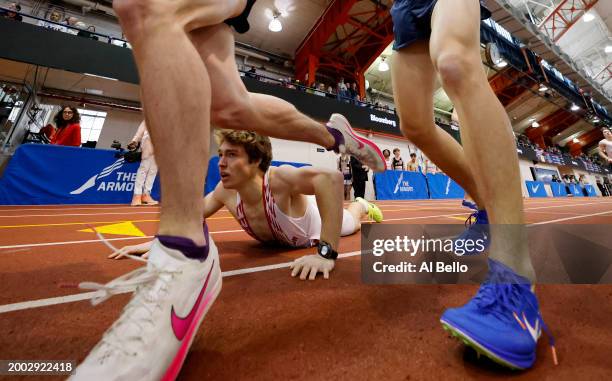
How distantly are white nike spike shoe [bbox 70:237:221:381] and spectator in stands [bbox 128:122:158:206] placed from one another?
15.7 feet

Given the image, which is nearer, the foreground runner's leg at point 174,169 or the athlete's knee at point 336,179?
the foreground runner's leg at point 174,169

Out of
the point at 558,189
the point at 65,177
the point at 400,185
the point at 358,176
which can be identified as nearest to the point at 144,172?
the point at 65,177

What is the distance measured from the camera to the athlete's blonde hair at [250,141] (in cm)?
148

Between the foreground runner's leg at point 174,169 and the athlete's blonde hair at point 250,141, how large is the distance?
844mm

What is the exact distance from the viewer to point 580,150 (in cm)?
2486

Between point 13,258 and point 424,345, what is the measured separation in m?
1.84

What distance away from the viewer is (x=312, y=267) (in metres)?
1.13

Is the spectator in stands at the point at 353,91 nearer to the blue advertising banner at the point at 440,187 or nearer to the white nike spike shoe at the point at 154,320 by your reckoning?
the blue advertising banner at the point at 440,187

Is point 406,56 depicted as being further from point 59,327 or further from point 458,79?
point 59,327

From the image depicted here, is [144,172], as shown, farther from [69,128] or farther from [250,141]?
[250,141]

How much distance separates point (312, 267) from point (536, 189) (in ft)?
59.6

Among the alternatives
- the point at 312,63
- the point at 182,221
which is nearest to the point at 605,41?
the point at 312,63

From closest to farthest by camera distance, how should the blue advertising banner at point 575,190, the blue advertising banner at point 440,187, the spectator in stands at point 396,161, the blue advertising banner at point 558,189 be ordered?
the spectator in stands at point 396,161, the blue advertising banner at point 440,187, the blue advertising banner at point 558,189, the blue advertising banner at point 575,190

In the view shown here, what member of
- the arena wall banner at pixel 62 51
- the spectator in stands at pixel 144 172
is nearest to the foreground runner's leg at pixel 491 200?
the spectator in stands at pixel 144 172
